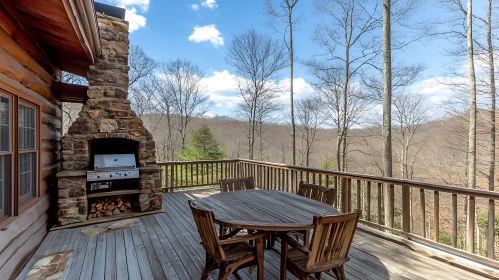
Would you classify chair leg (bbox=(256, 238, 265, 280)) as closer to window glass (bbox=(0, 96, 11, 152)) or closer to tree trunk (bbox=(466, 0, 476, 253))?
window glass (bbox=(0, 96, 11, 152))

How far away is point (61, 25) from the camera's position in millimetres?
2562

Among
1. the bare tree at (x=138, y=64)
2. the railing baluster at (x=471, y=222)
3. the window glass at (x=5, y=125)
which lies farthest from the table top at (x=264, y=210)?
the bare tree at (x=138, y=64)

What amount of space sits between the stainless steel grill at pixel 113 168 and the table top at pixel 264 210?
2.31 metres

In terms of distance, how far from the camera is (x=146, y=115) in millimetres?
13562

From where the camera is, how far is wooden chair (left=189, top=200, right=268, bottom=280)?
1.87 metres

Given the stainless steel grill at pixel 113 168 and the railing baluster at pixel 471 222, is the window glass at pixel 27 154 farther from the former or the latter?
the railing baluster at pixel 471 222

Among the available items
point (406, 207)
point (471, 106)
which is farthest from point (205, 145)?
point (471, 106)

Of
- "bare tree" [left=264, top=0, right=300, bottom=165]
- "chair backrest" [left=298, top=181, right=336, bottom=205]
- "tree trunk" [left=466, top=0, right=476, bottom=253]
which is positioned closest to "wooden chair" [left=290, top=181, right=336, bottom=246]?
"chair backrest" [left=298, top=181, right=336, bottom=205]

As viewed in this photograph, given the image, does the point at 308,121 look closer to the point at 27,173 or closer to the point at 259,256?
the point at 259,256

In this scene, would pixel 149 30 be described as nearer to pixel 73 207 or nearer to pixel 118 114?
pixel 118 114

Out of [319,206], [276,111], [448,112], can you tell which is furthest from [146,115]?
[448,112]

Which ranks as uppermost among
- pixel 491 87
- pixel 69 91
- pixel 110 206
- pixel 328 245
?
pixel 491 87

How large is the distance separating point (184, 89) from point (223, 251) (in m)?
13.1

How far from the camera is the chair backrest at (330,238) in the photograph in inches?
66.3
